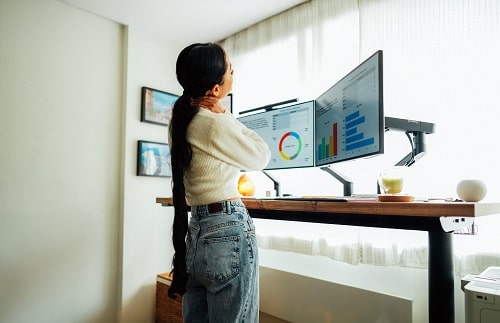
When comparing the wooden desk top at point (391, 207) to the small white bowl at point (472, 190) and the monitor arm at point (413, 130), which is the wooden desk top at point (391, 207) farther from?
the monitor arm at point (413, 130)

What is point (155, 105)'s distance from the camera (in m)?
2.58

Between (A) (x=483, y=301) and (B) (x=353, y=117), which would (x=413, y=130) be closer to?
(B) (x=353, y=117)

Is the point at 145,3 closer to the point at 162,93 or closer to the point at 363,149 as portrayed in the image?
the point at 162,93

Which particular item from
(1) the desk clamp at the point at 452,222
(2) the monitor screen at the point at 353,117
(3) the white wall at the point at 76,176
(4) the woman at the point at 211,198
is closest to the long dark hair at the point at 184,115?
(4) the woman at the point at 211,198

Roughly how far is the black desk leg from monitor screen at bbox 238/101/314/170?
70cm

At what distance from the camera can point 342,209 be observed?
0.99 meters

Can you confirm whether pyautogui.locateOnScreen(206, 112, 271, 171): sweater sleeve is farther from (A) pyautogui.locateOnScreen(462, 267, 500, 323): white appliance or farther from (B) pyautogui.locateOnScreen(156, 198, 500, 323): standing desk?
(A) pyautogui.locateOnScreen(462, 267, 500, 323): white appliance

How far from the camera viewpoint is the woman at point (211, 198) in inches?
35.8

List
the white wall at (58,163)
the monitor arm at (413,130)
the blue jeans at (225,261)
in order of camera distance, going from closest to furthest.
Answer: the blue jeans at (225,261), the monitor arm at (413,130), the white wall at (58,163)

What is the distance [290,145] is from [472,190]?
0.97m

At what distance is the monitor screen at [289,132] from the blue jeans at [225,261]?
84 cm

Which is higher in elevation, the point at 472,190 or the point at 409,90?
the point at 409,90

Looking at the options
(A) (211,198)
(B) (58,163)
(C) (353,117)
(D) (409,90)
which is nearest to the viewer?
(A) (211,198)

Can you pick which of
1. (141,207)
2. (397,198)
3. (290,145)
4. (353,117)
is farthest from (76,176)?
(397,198)
